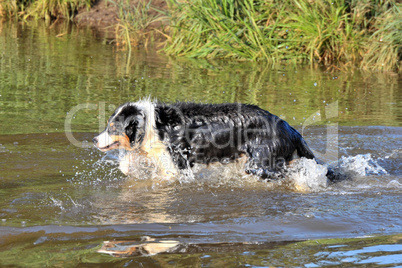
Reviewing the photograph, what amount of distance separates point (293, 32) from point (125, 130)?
6091mm

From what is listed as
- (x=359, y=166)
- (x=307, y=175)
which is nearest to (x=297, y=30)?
(x=359, y=166)

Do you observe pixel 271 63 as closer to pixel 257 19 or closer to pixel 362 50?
pixel 257 19

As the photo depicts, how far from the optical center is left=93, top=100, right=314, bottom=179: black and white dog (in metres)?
4.85

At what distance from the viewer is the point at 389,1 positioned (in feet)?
33.0

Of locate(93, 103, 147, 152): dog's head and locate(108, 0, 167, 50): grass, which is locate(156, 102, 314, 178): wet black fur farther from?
locate(108, 0, 167, 50): grass

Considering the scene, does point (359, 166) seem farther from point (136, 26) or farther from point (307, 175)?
point (136, 26)

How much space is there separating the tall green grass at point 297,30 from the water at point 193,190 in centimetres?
141

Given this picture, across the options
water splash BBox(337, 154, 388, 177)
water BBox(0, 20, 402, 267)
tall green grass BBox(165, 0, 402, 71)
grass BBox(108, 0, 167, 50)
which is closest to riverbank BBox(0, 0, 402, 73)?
tall green grass BBox(165, 0, 402, 71)

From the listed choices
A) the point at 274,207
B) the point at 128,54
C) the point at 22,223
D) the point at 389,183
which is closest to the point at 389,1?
the point at 128,54

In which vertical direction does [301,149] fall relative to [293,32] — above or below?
below

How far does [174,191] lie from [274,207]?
93 cm

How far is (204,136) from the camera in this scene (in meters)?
4.95

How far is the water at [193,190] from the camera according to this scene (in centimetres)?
353

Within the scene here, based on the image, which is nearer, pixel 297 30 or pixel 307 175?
pixel 307 175
